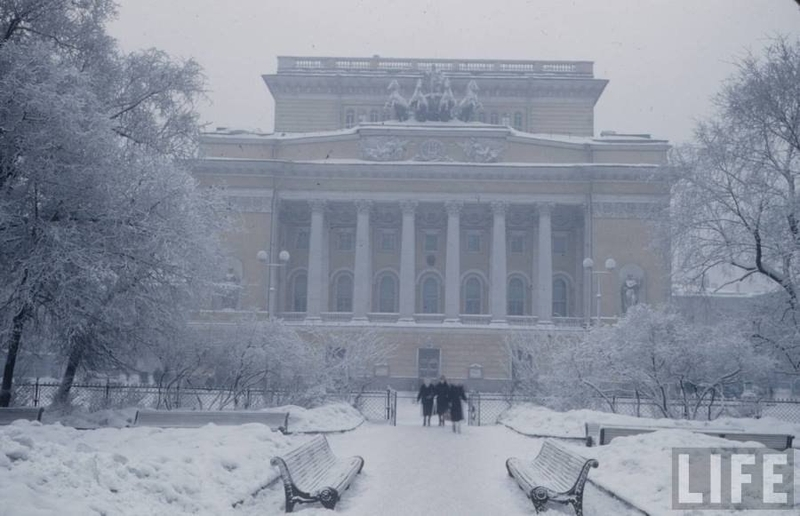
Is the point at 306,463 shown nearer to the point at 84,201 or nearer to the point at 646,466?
the point at 646,466

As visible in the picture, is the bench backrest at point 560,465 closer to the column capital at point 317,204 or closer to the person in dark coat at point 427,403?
the person in dark coat at point 427,403

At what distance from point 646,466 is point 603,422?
8335 mm

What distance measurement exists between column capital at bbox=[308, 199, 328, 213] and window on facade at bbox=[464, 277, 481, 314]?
10933 mm

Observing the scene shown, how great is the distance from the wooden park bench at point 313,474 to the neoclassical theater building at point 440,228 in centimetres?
3623

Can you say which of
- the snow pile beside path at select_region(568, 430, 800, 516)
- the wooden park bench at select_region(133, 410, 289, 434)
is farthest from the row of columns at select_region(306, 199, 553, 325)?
the snow pile beside path at select_region(568, 430, 800, 516)

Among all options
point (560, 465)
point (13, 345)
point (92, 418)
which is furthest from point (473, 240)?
point (560, 465)

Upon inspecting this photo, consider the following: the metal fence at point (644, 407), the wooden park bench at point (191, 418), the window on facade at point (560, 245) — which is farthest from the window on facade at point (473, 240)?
the wooden park bench at point (191, 418)

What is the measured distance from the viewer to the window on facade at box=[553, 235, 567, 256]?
5847 cm

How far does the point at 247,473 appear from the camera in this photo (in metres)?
12.8

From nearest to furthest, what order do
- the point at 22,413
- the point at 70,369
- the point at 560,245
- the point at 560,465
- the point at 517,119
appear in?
1. the point at 560,465
2. the point at 22,413
3. the point at 70,369
4. the point at 560,245
5. the point at 517,119

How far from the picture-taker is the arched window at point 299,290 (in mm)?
58062

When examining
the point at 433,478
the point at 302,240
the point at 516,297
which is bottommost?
the point at 433,478

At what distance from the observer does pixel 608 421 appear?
2202 cm

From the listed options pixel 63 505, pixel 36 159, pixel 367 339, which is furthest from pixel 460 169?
pixel 63 505
